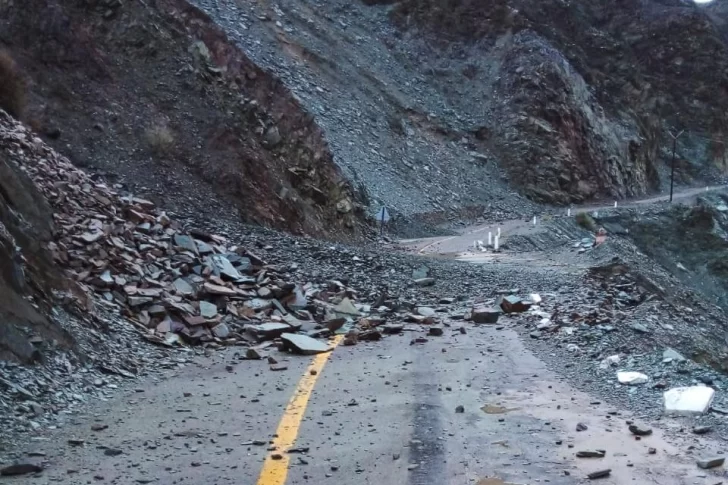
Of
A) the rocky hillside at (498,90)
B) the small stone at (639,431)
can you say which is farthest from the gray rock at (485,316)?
the rocky hillside at (498,90)

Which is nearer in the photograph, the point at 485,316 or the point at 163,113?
the point at 485,316

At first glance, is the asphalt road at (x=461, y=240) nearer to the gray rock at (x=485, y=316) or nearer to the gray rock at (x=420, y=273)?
the gray rock at (x=420, y=273)

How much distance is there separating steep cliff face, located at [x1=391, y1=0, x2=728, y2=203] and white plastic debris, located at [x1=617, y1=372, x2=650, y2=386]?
1273 inches

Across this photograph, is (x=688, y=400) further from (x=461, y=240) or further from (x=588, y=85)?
(x=588, y=85)

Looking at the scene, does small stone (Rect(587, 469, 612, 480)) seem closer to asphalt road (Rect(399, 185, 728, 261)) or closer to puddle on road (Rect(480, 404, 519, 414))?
puddle on road (Rect(480, 404, 519, 414))

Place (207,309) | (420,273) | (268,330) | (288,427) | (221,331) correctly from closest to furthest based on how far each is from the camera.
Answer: (288,427), (221,331), (268,330), (207,309), (420,273)

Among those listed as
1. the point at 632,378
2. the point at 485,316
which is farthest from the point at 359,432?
the point at 485,316

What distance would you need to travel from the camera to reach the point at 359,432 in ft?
15.8

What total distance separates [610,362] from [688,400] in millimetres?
1448

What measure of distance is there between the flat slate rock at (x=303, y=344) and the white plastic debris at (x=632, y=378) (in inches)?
125

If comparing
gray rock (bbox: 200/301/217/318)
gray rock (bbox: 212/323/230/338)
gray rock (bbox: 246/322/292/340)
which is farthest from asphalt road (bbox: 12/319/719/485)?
gray rock (bbox: 200/301/217/318)

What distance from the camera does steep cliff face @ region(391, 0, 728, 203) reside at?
39.7m

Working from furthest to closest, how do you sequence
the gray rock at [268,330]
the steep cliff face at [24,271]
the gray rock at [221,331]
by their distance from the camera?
the gray rock at [268,330] < the gray rock at [221,331] < the steep cliff face at [24,271]

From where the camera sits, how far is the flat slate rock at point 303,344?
761 cm
